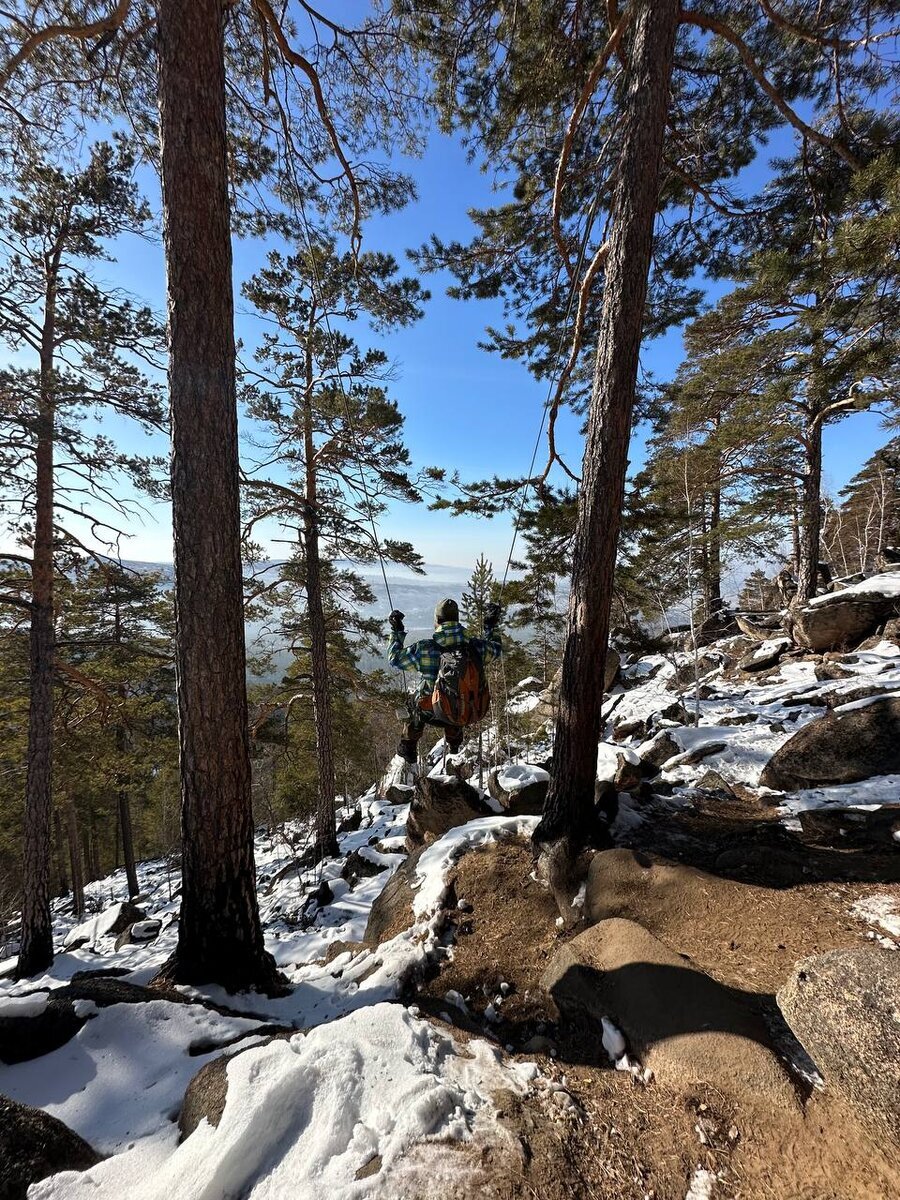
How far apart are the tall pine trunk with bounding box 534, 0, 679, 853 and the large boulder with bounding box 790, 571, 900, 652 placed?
33.7 ft

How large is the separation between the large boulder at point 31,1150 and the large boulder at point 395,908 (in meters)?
2.46

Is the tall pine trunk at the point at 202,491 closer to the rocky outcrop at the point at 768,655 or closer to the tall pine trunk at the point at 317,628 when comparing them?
the tall pine trunk at the point at 317,628

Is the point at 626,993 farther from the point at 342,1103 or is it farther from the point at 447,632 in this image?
the point at 447,632

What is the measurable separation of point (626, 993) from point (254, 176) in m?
7.91

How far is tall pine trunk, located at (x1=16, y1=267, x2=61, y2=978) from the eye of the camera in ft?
21.8

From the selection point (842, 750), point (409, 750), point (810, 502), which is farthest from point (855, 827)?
point (810, 502)

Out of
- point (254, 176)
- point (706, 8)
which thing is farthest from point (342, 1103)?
→ point (706, 8)

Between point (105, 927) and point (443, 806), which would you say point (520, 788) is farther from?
point (105, 927)

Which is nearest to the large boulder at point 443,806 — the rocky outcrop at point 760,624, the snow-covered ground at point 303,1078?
the snow-covered ground at point 303,1078

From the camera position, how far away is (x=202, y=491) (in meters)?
3.13

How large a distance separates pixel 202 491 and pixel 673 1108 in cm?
406

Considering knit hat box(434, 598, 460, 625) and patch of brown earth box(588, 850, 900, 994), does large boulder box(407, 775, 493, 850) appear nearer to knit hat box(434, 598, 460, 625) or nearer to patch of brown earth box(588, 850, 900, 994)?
knit hat box(434, 598, 460, 625)

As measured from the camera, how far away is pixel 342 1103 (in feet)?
5.54

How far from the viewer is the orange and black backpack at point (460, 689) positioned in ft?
14.5
